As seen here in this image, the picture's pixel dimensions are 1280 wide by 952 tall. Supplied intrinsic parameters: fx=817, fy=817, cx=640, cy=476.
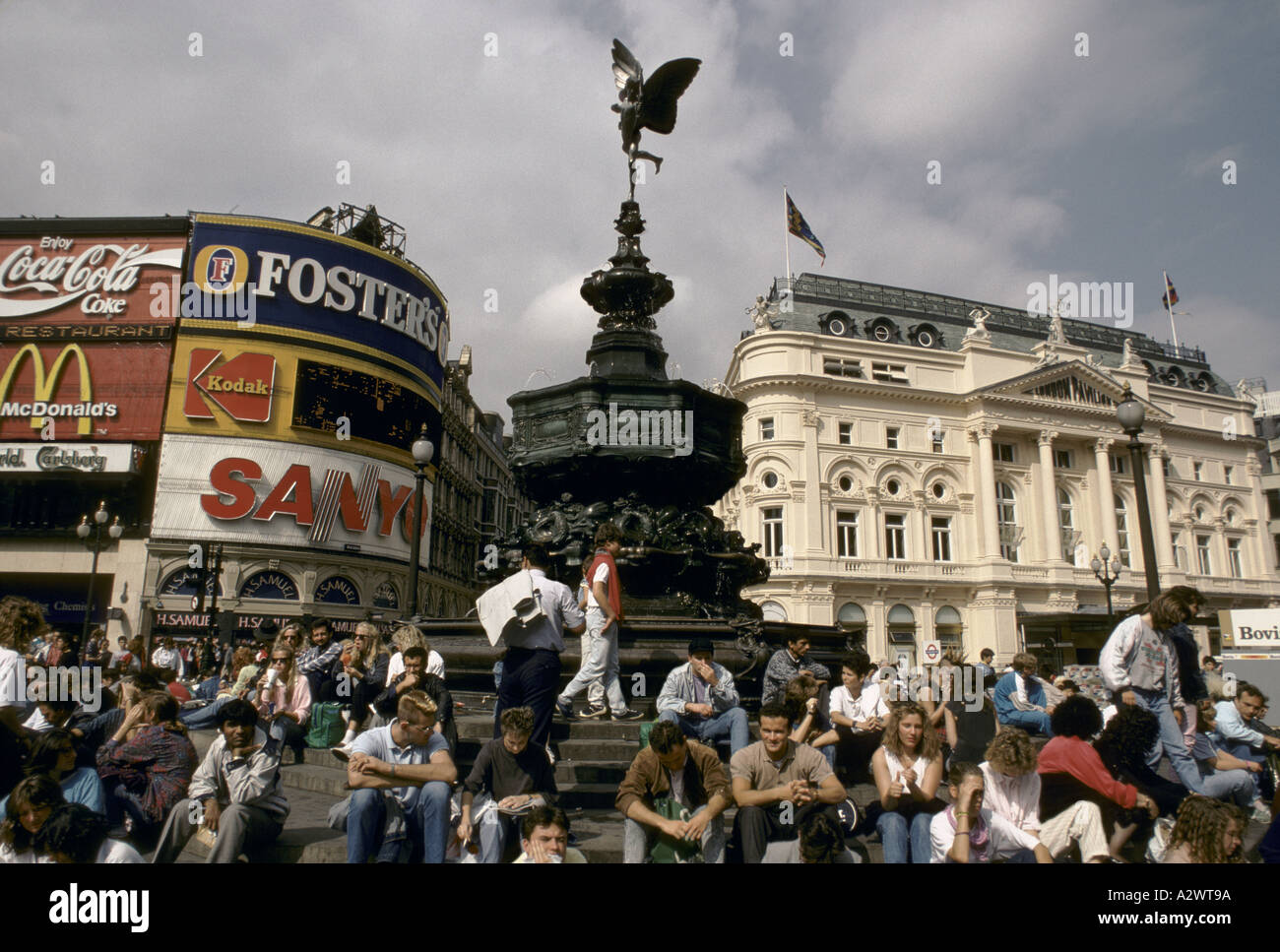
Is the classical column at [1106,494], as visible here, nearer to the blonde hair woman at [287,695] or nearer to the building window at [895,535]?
the building window at [895,535]

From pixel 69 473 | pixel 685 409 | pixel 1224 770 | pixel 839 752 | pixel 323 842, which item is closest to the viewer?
pixel 323 842

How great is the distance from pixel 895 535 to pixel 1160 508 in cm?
1817

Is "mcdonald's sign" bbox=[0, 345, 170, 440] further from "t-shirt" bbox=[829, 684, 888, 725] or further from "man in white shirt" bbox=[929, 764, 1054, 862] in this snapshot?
"man in white shirt" bbox=[929, 764, 1054, 862]

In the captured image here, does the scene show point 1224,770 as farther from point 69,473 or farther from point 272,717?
point 69,473

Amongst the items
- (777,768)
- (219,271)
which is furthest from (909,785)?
(219,271)

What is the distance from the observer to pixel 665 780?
15.6 ft

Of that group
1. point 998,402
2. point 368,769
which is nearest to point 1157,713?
point 368,769

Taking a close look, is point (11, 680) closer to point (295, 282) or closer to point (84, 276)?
point (295, 282)

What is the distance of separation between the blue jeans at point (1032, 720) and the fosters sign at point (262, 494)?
2857 cm

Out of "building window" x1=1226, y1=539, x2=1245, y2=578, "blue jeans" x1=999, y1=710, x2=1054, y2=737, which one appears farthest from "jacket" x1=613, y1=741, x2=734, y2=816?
"building window" x1=1226, y1=539, x2=1245, y2=578

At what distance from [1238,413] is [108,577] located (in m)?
68.7

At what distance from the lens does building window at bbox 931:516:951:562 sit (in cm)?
4619

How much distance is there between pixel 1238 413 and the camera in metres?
56.5
